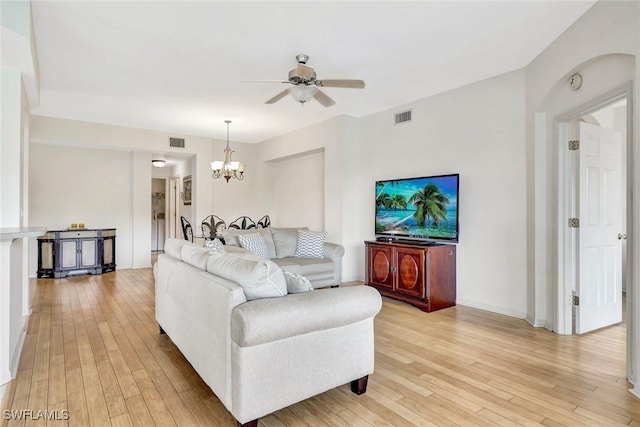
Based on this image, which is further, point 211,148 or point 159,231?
point 159,231

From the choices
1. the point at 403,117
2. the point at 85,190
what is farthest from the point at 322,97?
the point at 85,190

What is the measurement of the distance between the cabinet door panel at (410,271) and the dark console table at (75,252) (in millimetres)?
5563

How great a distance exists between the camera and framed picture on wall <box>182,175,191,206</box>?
821 cm

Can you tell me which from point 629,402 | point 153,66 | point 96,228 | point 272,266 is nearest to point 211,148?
point 96,228

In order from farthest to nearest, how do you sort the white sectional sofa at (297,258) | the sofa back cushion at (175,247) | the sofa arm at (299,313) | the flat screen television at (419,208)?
the white sectional sofa at (297,258) < the flat screen television at (419,208) < the sofa back cushion at (175,247) < the sofa arm at (299,313)

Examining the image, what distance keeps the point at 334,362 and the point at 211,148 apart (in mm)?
6293

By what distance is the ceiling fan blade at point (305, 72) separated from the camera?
3068mm

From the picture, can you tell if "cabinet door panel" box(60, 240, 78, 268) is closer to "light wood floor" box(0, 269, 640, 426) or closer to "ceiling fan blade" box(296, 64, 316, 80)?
"light wood floor" box(0, 269, 640, 426)

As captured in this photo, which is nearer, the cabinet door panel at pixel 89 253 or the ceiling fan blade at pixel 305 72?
the ceiling fan blade at pixel 305 72

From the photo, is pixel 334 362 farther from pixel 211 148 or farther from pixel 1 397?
pixel 211 148

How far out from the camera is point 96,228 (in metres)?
6.78

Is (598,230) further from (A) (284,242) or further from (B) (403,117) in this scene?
(A) (284,242)

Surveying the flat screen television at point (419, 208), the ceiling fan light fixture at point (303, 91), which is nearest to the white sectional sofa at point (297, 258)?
the flat screen television at point (419, 208)

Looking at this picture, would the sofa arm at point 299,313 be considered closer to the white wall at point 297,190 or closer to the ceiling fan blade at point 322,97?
the ceiling fan blade at point 322,97
